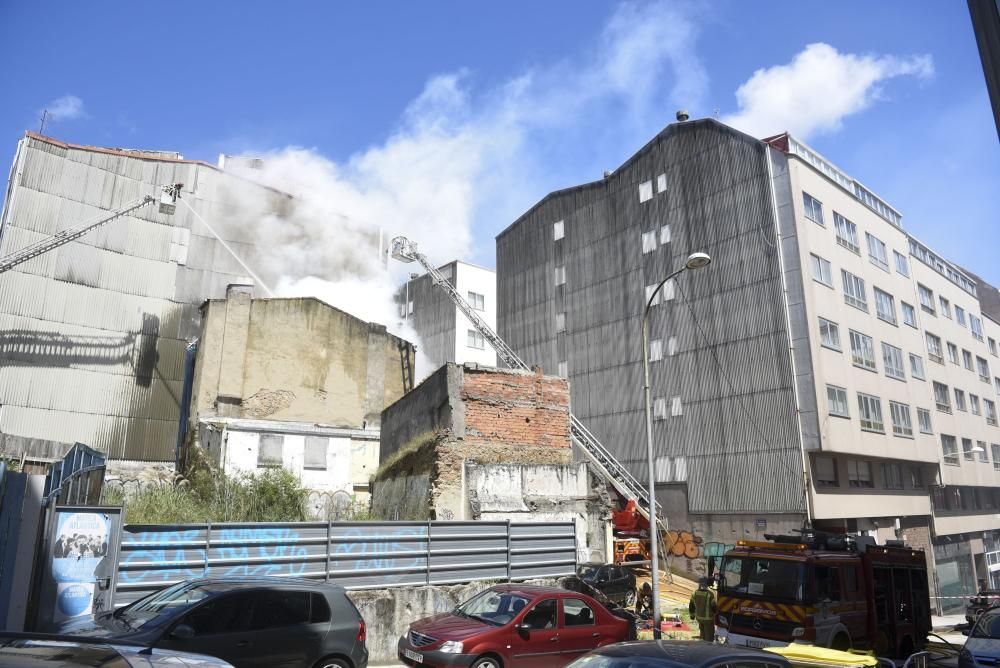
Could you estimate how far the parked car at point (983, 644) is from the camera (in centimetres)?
1035

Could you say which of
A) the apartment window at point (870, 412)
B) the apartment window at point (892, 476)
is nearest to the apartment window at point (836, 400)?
the apartment window at point (870, 412)

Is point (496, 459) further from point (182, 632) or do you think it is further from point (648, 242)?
point (648, 242)

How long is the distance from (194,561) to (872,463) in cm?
3158

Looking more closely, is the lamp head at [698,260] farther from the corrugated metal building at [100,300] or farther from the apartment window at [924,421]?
the corrugated metal building at [100,300]

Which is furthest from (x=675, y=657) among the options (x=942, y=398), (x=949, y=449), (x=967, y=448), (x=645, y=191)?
(x=967, y=448)

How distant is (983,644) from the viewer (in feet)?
35.5

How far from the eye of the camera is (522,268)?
42.4 metres

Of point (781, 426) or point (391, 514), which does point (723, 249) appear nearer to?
point (781, 426)

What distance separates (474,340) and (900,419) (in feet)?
98.8

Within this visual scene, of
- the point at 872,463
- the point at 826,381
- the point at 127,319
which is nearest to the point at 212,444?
the point at 127,319

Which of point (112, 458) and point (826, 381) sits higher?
point (826, 381)

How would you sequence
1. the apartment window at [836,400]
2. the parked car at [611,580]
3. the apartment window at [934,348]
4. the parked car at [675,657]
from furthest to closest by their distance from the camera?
the apartment window at [934,348], the apartment window at [836,400], the parked car at [611,580], the parked car at [675,657]

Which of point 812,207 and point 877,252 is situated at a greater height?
point 812,207

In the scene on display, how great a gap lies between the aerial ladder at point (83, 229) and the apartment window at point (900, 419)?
141ft
